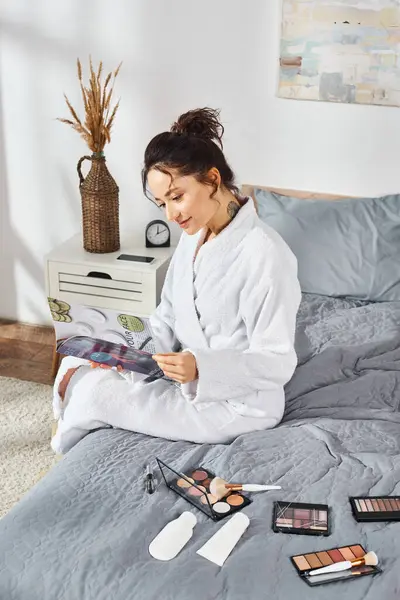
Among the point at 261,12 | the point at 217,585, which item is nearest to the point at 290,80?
the point at 261,12

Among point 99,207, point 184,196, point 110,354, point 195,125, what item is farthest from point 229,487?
point 99,207

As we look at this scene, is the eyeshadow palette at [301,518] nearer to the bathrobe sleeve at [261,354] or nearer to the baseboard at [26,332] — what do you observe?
the bathrobe sleeve at [261,354]

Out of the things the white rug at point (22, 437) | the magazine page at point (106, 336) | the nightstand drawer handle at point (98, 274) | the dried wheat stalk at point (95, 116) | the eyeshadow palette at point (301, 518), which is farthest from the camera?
the nightstand drawer handle at point (98, 274)

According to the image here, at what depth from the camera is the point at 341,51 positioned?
9.75 feet

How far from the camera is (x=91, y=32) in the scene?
323cm

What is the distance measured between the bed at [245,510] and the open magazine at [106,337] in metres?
0.18

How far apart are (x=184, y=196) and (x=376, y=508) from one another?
0.84 meters

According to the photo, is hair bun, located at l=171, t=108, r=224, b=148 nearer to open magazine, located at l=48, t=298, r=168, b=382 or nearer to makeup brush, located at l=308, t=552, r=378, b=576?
open magazine, located at l=48, t=298, r=168, b=382

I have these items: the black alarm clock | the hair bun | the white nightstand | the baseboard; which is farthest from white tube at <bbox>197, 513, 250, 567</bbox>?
the baseboard

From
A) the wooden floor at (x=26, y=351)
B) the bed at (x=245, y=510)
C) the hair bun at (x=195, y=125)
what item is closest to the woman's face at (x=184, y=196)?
the hair bun at (x=195, y=125)

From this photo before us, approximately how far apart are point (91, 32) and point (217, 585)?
2383 millimetres

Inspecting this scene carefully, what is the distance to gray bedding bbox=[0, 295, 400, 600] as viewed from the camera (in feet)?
4.96

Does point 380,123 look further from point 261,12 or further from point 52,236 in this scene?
point 52,236

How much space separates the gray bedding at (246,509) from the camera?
4.96 ft
